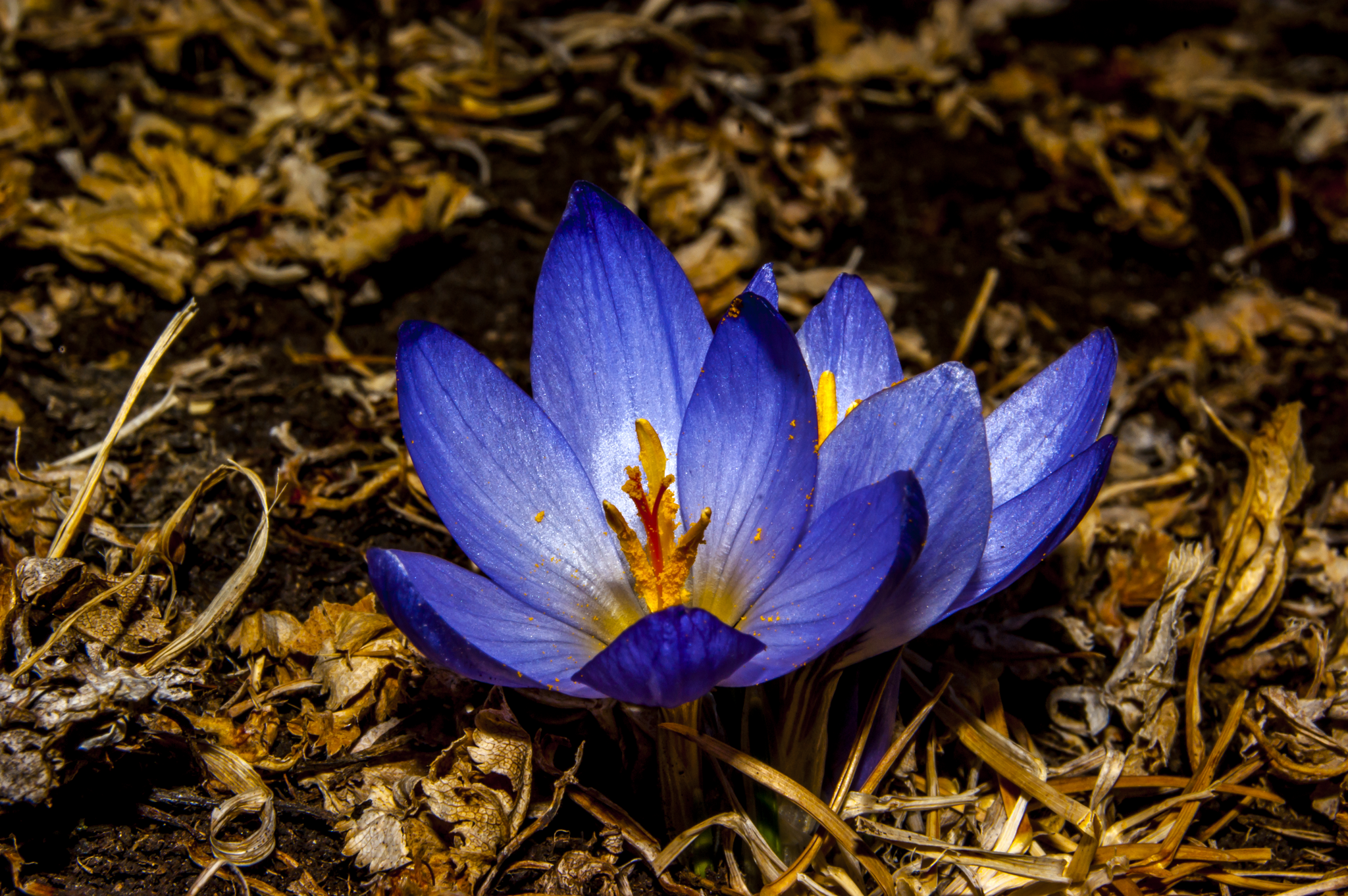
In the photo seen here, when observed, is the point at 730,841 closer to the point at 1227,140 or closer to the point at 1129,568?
A: the point at 1129,568

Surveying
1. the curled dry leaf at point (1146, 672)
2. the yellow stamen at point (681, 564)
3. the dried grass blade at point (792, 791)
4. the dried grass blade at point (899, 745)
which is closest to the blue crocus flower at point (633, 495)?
the yellow stamen at point (681, 564)

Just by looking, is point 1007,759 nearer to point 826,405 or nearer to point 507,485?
point 826,405

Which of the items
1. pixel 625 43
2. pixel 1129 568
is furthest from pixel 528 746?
pixel 625 43

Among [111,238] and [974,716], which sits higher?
[111,238]

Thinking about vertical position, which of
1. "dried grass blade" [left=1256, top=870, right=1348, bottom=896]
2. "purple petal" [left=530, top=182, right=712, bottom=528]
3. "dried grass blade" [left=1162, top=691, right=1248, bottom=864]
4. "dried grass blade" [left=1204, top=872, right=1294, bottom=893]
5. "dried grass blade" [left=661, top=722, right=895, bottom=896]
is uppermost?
A: "purple petal" [left=530, top=182, right=712, bottom=528]

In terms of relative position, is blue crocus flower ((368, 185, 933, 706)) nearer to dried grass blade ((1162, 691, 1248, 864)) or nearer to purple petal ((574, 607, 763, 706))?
purple petal ((574, 607, 763, 706))

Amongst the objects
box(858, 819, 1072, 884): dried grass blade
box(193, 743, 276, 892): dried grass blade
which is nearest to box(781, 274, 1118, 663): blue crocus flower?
box(858, 819, 1072, 884): dried grass blade

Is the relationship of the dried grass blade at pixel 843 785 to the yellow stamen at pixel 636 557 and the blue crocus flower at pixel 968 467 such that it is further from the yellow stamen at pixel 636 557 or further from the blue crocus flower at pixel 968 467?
the yellow stamen at pixel 636 557
